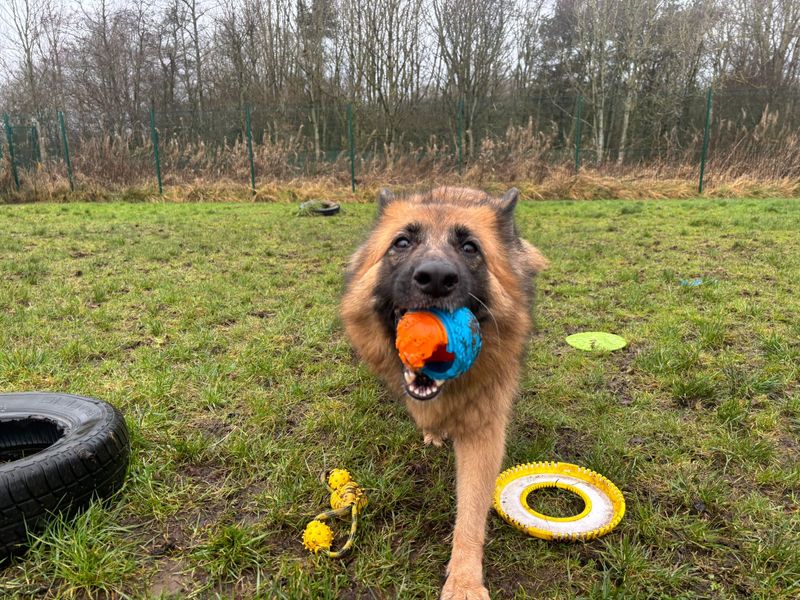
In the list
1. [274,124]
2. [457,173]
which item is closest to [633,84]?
[457,173]

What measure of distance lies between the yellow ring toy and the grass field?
6 cm

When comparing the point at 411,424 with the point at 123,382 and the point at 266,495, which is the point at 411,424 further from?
the point at 123,382

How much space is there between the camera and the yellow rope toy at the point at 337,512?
203cm

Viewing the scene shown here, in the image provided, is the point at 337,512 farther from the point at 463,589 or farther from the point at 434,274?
the point at 434,274

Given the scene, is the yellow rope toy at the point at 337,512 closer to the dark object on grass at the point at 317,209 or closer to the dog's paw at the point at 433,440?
the dog's paw at the point at 433,440

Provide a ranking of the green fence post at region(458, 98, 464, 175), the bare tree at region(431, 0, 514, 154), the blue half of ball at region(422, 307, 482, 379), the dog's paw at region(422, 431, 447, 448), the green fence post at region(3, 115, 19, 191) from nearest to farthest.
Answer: the blue half of ball at region(422, 307, 482, 379), the dog's paw at region(422, 431, 447, 448), the green fence post at region(3, 115, 19, 191), the green fence post at region(458, 98, 464, 175), the bare tree at region(431, 0, 514, 154)

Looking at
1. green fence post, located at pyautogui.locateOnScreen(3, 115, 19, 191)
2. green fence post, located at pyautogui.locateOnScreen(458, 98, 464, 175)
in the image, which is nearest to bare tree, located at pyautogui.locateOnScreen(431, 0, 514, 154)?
green fence post, located at pyautogui.locateOnScreen(458, 98, 464, 175)

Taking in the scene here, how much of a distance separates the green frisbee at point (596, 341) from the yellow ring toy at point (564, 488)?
1.75 m

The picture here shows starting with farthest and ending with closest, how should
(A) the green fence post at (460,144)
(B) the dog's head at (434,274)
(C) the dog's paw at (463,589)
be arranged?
1. (A) the green fence post at (460,144)
2. (B) the dog's head at (434,274)
3. (C) the dog's paw at (463,589)

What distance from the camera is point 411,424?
3062 mm

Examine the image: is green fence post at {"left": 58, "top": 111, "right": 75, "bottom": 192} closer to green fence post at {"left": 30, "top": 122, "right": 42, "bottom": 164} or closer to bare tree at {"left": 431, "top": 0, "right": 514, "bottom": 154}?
green fence post at {"left": 30, "top": 122, "right": 42, "bottom": 164}

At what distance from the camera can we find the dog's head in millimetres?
2221

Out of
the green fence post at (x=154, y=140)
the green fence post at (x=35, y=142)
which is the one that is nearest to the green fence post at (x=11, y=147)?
the green fence post at (x=35, y=142)

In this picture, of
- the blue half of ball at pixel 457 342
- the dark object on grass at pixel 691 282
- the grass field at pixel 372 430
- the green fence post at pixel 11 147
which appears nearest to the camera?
the grass field at pixel 372 430
